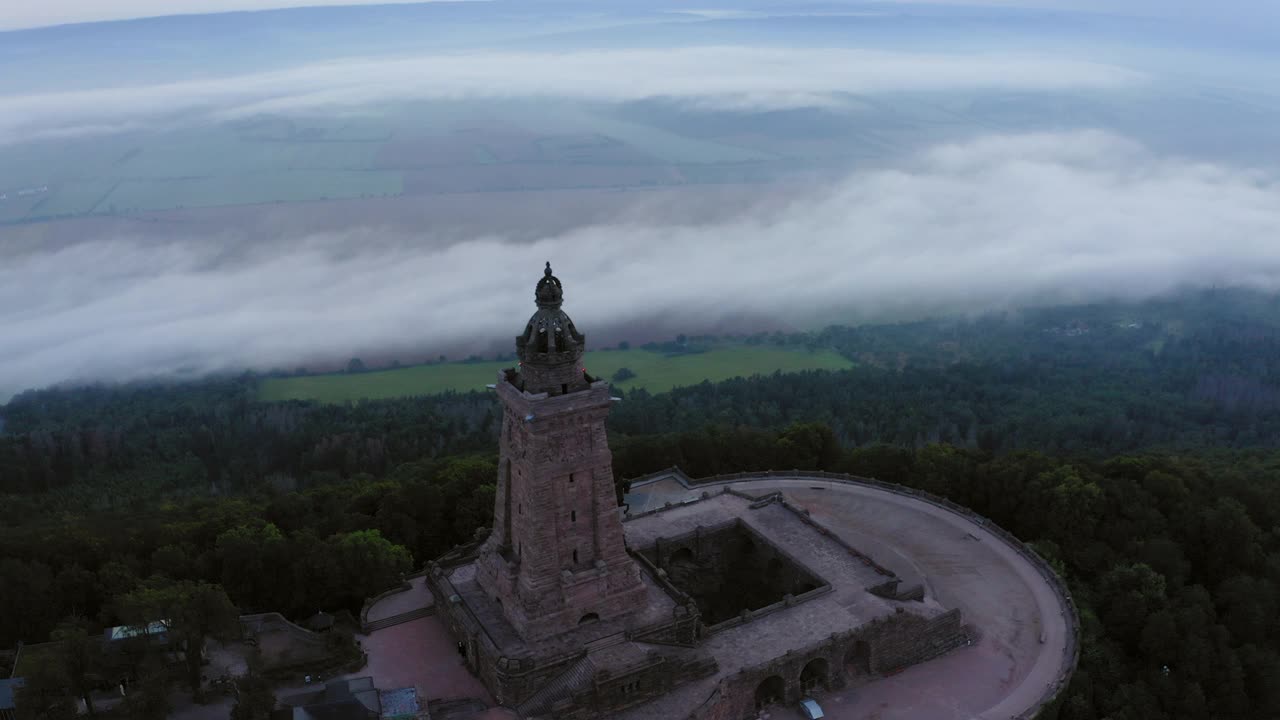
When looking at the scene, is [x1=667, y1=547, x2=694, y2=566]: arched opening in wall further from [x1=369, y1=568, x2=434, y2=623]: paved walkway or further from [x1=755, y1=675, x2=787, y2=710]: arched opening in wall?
[x1=369, y1=568, x2=434, y2=623]: paved walkway

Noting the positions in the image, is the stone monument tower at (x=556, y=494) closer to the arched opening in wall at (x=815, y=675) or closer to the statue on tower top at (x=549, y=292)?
the statue on tower top at (x=549, y=292)

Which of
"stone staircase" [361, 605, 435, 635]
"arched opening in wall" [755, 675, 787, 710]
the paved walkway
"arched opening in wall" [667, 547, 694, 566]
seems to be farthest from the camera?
"arched opening in wall" [667, 547, 694, 566]

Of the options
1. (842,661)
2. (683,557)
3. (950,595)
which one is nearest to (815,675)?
(842,661)

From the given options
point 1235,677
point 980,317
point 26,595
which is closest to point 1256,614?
point 1235,677

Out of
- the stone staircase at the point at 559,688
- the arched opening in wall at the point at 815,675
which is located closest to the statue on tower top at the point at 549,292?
the stone staircase at the point at 559,688

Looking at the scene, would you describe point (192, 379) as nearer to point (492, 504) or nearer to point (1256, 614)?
point (492, 504)

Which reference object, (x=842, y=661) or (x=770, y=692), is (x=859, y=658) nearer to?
(x=842, y=661)

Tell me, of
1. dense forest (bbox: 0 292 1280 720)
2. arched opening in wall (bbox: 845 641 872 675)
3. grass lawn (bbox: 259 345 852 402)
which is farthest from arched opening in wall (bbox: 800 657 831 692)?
grass lawn (bbox: 259 345 852 402)
